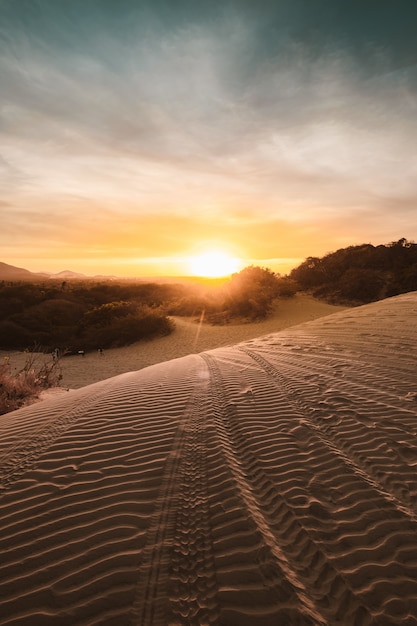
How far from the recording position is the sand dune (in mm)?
1973

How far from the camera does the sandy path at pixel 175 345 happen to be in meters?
14.5

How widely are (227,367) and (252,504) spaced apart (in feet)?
15.8

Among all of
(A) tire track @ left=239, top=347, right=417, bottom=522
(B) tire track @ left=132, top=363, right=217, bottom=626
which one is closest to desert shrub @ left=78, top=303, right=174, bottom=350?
(A) tire track @ left=239, top=347, right=417, bottom=522

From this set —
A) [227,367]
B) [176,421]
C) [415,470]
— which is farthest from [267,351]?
[415,470]

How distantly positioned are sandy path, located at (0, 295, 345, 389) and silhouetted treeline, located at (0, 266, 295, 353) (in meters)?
1.01

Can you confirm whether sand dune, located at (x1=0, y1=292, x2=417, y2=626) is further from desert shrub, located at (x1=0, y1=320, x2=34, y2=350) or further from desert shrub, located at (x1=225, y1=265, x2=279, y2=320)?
desert shrub, located at (x1=225, y1=265, x2=279, y2=320)

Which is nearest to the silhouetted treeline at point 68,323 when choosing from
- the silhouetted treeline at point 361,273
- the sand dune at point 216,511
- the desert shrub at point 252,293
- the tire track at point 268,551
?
the desert shrub at point 252,293

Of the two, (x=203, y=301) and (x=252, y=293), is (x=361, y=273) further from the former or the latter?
(x=203, y=301)

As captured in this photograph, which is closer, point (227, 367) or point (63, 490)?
point (63, 490)

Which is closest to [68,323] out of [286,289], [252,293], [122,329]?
[122,329]

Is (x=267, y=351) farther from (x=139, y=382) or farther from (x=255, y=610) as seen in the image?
(x=255, y=610)

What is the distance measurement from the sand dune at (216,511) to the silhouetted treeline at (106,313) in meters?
14.8

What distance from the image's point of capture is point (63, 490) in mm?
3035

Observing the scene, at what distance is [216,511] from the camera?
2.68 m
